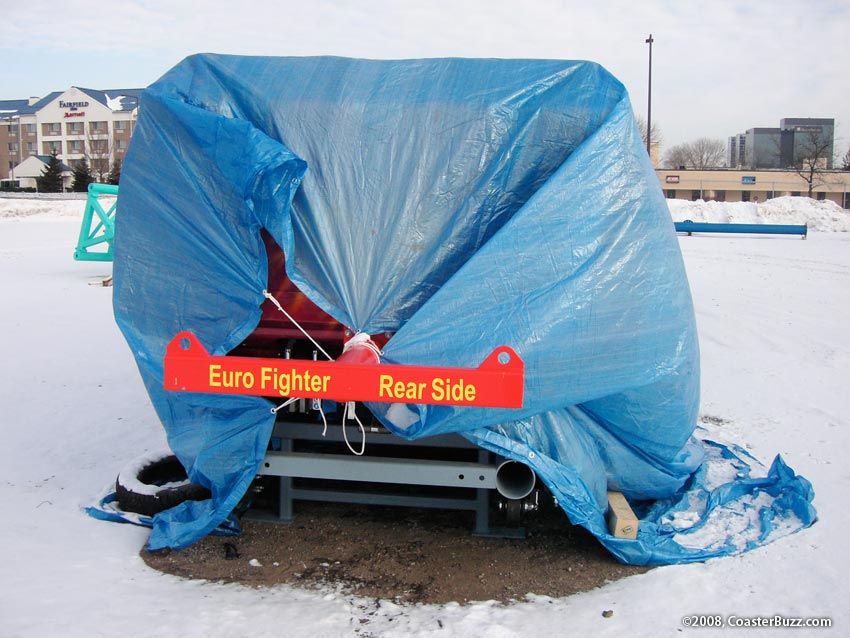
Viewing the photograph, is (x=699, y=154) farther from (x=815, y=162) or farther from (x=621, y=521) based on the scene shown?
(x=621, y=521)

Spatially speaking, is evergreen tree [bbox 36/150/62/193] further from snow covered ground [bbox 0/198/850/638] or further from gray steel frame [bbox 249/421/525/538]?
gray steel frame [bbox 249/421/525/538]

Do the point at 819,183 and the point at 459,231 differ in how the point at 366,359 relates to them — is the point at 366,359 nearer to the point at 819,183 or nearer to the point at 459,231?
the point at 459,231

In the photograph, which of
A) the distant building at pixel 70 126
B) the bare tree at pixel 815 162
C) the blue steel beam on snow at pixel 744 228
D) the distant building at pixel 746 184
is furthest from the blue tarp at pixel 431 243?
the distant building at pixel 70 126

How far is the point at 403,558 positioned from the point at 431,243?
1652mm

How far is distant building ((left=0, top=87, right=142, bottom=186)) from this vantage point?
81812 mm

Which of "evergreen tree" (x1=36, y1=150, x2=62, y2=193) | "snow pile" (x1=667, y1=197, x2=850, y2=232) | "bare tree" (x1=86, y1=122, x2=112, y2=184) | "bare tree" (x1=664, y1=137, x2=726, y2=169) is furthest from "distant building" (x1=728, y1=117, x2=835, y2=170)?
"evergreen tree" (x1=36, y1=150, x2=62, y2=193)

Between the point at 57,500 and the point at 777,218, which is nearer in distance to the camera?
the point at 57,500

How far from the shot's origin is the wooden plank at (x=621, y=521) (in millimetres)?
4184

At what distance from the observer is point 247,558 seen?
4.27m

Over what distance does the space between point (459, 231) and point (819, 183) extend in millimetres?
72570

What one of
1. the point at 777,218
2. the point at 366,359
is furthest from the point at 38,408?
the point at 777,218

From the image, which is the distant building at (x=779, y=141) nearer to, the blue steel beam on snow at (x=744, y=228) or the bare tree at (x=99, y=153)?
the blue steel beam on snow at (x=744, y=228)

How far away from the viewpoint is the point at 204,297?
416 cm

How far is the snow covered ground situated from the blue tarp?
0.36 m
